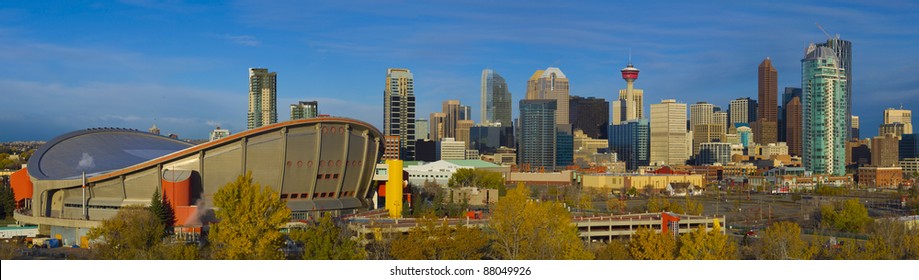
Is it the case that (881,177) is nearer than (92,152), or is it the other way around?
(92,152)

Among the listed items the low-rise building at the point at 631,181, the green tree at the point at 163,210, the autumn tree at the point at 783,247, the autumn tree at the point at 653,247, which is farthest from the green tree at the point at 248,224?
the low-rise building at the point at 631,181

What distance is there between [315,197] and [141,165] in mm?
11057

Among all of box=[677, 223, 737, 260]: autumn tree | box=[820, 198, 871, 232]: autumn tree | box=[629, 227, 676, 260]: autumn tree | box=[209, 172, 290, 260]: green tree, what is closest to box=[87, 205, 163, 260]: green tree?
box=[209, 172, 290, 260]: green tree

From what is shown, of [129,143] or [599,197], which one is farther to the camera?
[599,197]

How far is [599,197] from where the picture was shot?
422 feet

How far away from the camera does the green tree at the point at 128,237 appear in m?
38.2

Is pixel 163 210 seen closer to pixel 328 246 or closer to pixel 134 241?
pixel 134 241

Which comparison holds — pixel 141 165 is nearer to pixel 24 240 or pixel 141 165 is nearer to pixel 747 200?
pixel 24 240

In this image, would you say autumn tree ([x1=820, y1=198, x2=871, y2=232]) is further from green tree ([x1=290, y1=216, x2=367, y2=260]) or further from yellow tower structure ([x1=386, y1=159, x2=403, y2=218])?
green tree ([x1=290, y1=216, x2=367, y2=260])

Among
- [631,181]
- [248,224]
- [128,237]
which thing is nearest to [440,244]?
[248,224]

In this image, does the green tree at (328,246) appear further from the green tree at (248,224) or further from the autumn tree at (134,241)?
the autumn tree at (134,241)

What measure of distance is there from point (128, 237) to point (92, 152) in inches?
1163

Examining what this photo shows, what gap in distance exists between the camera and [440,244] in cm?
3859

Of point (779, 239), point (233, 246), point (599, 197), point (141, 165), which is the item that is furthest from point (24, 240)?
point (599, 197)
